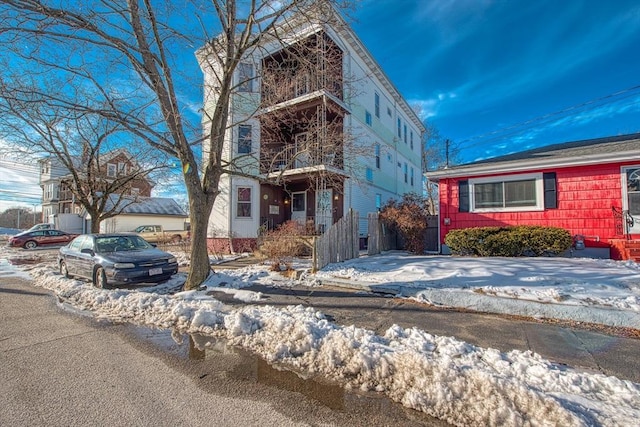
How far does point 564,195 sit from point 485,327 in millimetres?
8950

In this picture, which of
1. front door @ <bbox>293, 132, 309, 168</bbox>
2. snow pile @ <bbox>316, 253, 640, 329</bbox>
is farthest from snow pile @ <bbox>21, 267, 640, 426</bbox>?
front door @ <bbox>293, 132, 309, 168</bbox>

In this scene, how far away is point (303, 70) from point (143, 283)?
24.3ft

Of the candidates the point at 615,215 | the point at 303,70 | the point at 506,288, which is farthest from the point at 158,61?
the point at 615,215

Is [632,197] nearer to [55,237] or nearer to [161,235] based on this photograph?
[161,235]

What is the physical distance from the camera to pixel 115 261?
7.72 meters

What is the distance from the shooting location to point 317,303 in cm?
612

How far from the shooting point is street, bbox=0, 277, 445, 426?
2611 millimetres

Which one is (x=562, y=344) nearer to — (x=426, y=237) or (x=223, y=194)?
(x=426, y=237)

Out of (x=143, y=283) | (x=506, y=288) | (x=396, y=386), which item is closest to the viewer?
(x=396, y=386)

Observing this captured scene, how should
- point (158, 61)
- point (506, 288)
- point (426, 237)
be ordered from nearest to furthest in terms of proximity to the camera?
point (506, 288)
point (158, 61)
point (426, 237)

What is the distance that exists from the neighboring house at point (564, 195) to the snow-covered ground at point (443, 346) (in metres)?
3.21

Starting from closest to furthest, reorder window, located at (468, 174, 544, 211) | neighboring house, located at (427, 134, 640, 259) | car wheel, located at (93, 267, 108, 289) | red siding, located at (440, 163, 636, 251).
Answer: car wheel, located at (93, 267, 108, 289) → neighboring house, located at (427, 134, 640, 259) → red siding, located at (440, 163, 636, 251) → window, located at (468, 174, 544, 211)

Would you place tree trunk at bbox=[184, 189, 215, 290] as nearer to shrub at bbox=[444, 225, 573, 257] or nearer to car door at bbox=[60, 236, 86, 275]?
car door at bbox=[60, 236, 86, 275]

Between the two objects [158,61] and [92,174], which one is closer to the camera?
[158,61]
